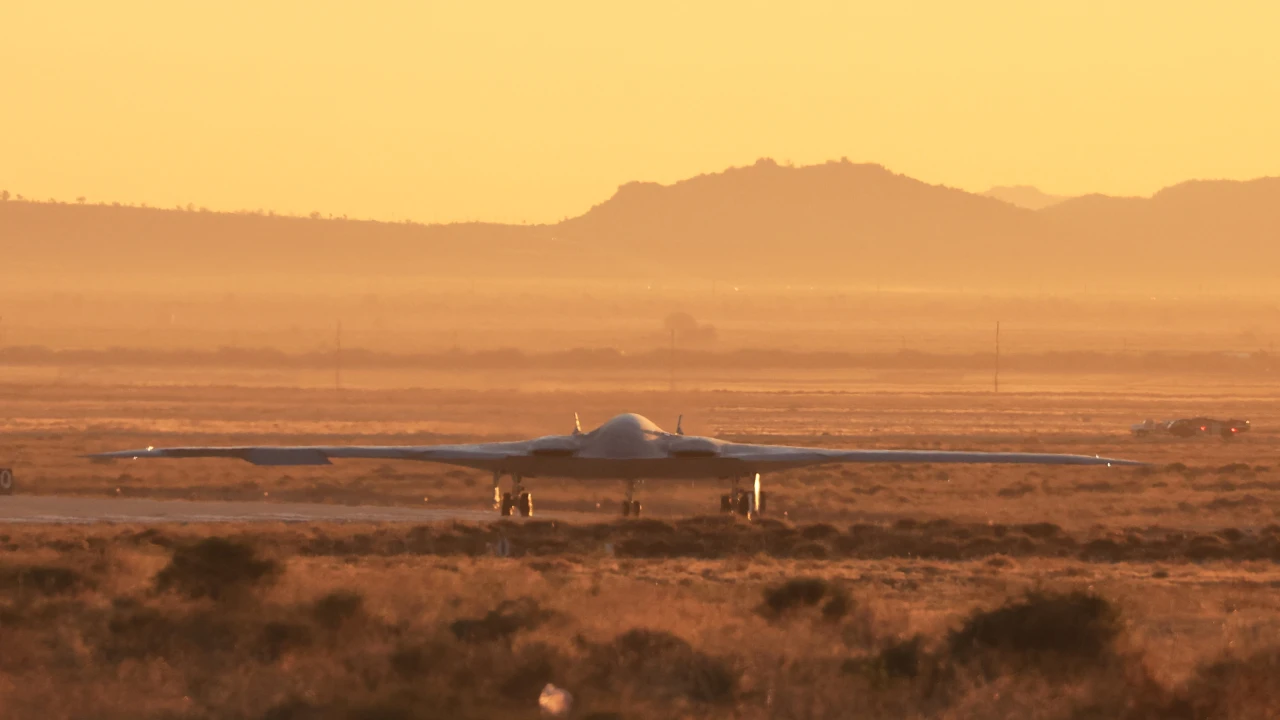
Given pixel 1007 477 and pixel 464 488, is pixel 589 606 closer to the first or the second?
pixel 464 488

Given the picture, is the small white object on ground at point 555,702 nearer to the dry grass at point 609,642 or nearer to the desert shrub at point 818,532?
the dry grass at point 609,642

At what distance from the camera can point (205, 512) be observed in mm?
49969

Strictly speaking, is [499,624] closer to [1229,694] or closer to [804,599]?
[804,599]

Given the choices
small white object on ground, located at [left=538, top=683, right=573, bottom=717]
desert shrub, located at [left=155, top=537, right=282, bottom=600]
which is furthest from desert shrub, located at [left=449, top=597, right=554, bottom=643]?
desert shrub, located at [left=155, top=537, right=282, bottom=600]

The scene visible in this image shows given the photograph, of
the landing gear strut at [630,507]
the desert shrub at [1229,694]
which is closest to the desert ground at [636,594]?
the desert shrub at [1229,694]

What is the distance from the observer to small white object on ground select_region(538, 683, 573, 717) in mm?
18594

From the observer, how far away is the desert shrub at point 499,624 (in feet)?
76.5

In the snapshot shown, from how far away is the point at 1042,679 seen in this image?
20531mm

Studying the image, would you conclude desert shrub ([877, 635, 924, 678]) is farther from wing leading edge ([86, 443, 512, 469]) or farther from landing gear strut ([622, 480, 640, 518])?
landing gear strut ([622, 480, 640, 518])

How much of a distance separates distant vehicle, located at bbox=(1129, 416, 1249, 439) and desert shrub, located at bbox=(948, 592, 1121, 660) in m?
89.8

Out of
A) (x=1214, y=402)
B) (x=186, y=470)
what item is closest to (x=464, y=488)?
(x=186, y=470)

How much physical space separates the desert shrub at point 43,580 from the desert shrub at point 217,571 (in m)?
1.24

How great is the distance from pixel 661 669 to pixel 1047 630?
175 inches

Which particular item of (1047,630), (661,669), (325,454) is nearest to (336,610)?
(661,669)
